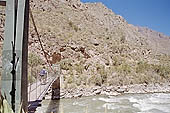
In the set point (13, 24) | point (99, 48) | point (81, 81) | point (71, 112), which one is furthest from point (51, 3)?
point (13, 24)

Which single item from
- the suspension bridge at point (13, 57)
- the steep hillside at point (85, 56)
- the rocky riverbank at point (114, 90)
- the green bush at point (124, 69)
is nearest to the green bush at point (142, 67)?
the steep hillside at point (85, 56)

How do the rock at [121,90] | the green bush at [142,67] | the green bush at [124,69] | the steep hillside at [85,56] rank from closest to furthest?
the rock at [121,90] → the steep hillside at [85,56] → the green bush at [124,69] → the green bush at [142,67]

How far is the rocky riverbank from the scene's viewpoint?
962 centimetres

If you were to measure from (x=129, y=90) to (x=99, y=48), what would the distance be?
4654mm

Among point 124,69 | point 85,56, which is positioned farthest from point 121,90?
point 85,56

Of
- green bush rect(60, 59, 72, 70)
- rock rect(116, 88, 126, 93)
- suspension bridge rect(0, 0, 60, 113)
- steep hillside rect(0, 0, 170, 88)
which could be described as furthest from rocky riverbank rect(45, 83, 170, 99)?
suspension bridge rect(0, 0, 60, 113)

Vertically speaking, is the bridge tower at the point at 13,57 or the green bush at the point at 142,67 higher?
the bridge tower at the point at 13,57

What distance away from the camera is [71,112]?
646 cm

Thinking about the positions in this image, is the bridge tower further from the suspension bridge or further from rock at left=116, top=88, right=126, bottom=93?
rock at left=116, top=88, right=126, bottom=93

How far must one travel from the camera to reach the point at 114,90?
1070 cm

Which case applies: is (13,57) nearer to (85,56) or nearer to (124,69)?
(85,56)

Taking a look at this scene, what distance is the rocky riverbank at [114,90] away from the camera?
962cm

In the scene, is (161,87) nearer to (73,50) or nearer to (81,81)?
(81,81)

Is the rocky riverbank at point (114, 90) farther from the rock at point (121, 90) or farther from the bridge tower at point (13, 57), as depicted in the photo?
the bridge tower at point (13, 57)
